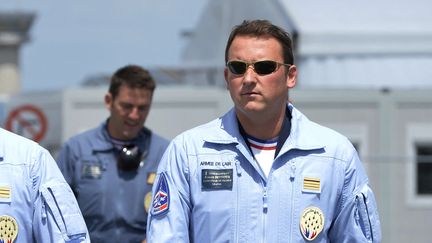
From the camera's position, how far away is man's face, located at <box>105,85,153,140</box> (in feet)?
23.0

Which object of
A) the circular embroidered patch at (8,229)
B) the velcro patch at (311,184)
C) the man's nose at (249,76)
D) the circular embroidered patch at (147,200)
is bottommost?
the circular embroidered patch at (8,229)

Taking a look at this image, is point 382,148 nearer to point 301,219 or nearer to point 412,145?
point 412,145

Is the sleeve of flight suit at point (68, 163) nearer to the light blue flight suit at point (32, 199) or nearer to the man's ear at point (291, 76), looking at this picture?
the light blue flight suit at point (32, 199)

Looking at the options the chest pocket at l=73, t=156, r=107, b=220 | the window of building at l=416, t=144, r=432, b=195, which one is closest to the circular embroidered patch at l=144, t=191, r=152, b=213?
the chest pocket at l=73, t=156, r=107, b=220

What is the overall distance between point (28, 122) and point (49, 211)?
38.3 ft

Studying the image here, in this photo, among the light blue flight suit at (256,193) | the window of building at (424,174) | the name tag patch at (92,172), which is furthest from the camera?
the window of building at (424,174)

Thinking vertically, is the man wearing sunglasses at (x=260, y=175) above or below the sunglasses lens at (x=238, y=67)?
below

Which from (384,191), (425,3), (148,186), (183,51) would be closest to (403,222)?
(384,191)

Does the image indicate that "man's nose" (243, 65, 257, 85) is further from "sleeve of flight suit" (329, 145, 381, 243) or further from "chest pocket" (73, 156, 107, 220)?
"chest pocket" (73, 156, 107, 220)

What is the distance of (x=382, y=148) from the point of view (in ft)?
50.0

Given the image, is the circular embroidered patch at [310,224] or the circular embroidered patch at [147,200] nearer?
the circular embroidered patch at [310,224]

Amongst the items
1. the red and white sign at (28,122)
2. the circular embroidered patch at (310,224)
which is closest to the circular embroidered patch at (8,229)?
→ the circular embroidered patch at (310,224)

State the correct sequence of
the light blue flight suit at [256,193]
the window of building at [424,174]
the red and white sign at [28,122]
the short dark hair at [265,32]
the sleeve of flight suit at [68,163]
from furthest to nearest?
1. the red and white sign at [28,122]
2. the window of building at [424,174]
3. the sleeve of flight suit at [68,163]
4. the short dark hair at [265,32]
5. the light blue flight suit at [256,193]

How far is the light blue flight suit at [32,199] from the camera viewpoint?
4.91m
